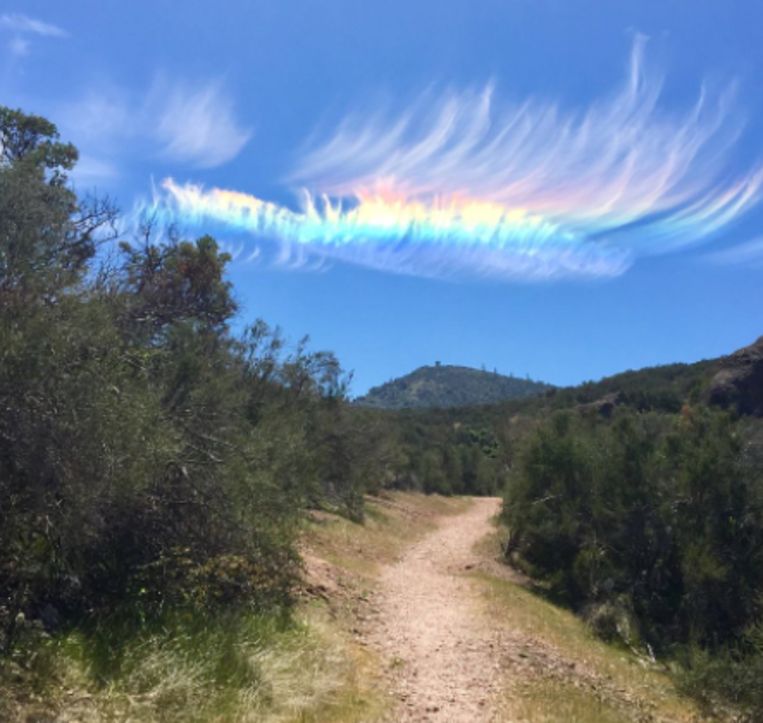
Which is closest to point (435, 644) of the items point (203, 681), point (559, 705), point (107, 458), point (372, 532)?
point (559, 705)

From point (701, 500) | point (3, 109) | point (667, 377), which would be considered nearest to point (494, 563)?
point (701, 500)

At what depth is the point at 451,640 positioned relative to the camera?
475 inches

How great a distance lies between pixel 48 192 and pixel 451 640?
31.8 ft

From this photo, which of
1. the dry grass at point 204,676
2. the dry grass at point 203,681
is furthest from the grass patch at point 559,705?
the dry grass at point 203,681

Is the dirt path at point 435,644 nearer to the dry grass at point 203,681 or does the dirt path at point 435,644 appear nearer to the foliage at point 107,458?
the dry grass at point 203,681

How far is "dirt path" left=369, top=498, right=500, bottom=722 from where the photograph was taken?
8914 millimetres

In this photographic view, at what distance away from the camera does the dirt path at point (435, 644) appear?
891 cm

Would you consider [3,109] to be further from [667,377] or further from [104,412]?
[667,377]

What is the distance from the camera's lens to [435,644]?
1169 centimetres

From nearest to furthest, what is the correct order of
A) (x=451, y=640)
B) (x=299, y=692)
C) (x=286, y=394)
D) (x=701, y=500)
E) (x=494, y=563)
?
(x=299, y=692) < (x=451, y=640) < (x=701, y=500) < (x=494, y=563) < (x=286, y=394)

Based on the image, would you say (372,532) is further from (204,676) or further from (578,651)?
(204,676)

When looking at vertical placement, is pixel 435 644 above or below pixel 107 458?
below

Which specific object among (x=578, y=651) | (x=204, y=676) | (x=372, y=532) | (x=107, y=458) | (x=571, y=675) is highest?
(x=107, y=458)

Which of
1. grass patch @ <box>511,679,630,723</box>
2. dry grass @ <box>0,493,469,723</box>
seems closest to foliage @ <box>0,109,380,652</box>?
dry grass @ <box>0,493,469,723</box>
